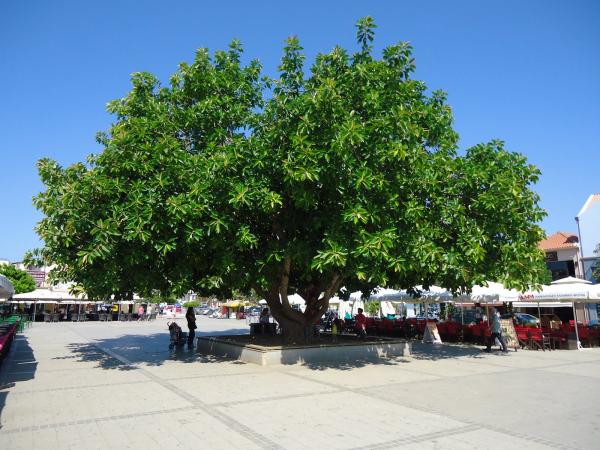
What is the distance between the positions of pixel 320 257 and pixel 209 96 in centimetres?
661

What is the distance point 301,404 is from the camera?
8.12 m

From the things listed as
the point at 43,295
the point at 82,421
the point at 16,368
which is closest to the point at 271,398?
the point at 82,421

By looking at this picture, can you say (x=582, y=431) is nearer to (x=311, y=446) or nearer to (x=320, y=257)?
(x=311, y=446)

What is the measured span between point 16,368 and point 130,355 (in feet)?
12.6

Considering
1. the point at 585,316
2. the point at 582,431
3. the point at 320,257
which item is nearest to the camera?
the point at 582,431

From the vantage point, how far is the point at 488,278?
13.8 metres

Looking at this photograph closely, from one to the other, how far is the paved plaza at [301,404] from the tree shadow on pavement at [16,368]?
44mm

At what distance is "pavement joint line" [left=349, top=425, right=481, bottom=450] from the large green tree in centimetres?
446

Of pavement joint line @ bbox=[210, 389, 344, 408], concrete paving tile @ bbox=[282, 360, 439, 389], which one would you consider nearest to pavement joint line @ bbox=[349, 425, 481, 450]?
pavement joint line @ bbox=[210, 389, 344, 408]

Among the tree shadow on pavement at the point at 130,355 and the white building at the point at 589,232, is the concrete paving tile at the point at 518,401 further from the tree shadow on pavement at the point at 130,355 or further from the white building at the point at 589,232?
the white building at the point at 589,232

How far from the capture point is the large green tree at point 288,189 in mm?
10812

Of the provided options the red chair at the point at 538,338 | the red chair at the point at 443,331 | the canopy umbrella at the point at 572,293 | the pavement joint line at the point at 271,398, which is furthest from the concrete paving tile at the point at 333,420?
the red chair at the point at 443,331

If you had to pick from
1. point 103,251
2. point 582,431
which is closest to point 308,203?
point 103,251

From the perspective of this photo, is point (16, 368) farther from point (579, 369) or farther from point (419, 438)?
point (579, 369)
